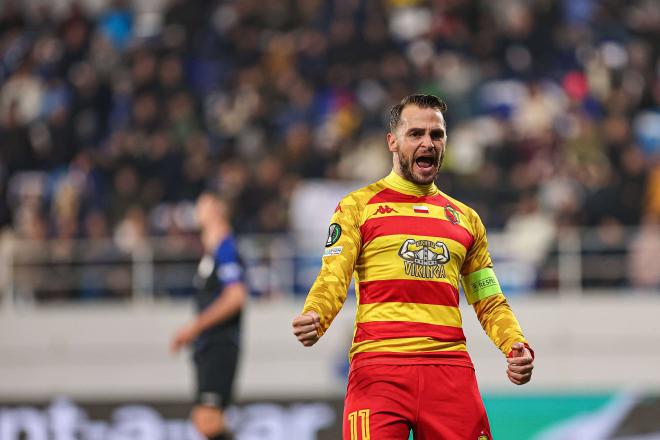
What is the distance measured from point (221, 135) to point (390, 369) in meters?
9.41

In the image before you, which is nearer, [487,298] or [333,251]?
[333,251]

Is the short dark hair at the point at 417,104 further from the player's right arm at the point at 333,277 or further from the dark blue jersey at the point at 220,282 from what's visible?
the dark blue jersey at the point at 220,282

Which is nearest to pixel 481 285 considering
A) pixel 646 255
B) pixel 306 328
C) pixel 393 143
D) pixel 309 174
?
pixel 393 143

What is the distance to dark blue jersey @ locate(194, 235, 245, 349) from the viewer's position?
842 centimetres

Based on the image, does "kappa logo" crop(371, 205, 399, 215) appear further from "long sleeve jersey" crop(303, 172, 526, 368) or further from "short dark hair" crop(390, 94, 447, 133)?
"short dark hair" crop(390, 94, 447, 133)

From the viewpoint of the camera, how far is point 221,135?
14.0m

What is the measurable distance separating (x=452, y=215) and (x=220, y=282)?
3.63 meters

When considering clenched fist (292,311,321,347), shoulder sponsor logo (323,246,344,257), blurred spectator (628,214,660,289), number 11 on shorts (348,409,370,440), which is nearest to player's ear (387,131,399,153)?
shoulder sponsor logo (323,246,344,257)

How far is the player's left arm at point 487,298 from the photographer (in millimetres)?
4934

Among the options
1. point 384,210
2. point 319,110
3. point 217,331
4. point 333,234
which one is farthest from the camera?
point 319,110

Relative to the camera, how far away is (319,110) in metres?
14.0

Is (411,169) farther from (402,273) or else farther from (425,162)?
(402,273)

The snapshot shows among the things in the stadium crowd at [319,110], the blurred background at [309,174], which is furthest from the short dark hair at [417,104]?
the stadium crowd at [319,110]

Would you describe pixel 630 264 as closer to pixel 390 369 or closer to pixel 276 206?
Answer: pixel 276 206
